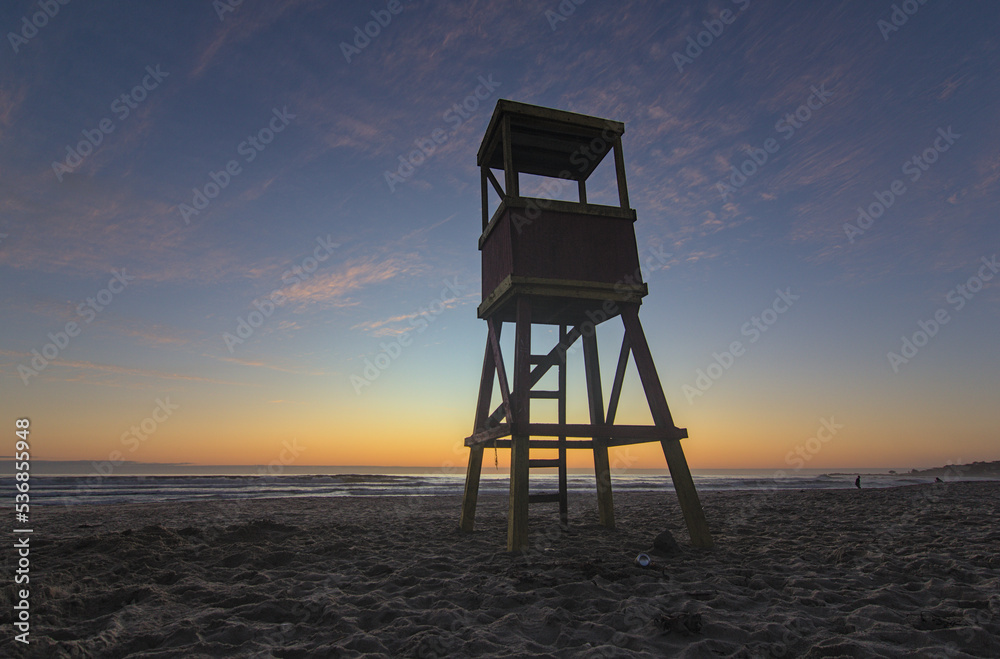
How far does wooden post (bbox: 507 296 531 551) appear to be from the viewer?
Result: 5.56 meters

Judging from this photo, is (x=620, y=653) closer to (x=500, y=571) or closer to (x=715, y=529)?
(x=500, y=571)

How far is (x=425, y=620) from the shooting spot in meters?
3.42

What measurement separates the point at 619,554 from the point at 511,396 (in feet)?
6.97

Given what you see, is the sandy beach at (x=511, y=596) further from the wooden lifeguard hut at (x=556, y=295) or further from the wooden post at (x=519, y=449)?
the wooden lifeguard hut at (x=556, y=295)

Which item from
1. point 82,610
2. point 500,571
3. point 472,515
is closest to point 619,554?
point 500,571

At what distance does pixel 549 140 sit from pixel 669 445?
460 centimetres

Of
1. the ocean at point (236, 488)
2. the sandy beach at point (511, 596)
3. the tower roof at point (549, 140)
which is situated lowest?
the ocean at point (236, 488)

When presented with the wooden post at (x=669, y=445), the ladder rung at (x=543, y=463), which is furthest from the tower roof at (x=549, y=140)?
the ladder rung at (x=543, y=463)

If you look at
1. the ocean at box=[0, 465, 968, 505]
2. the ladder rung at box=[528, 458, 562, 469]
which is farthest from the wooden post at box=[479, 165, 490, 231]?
the ocean at box=[0, 465, 968, 505]

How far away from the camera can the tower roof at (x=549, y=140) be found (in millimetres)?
6812

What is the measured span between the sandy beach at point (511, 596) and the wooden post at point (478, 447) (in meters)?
0.77

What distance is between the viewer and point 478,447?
24.5 ft

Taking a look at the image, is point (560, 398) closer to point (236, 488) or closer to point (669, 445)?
point (669, 445)

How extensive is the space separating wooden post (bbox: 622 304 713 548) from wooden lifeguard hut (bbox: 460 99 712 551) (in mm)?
13
